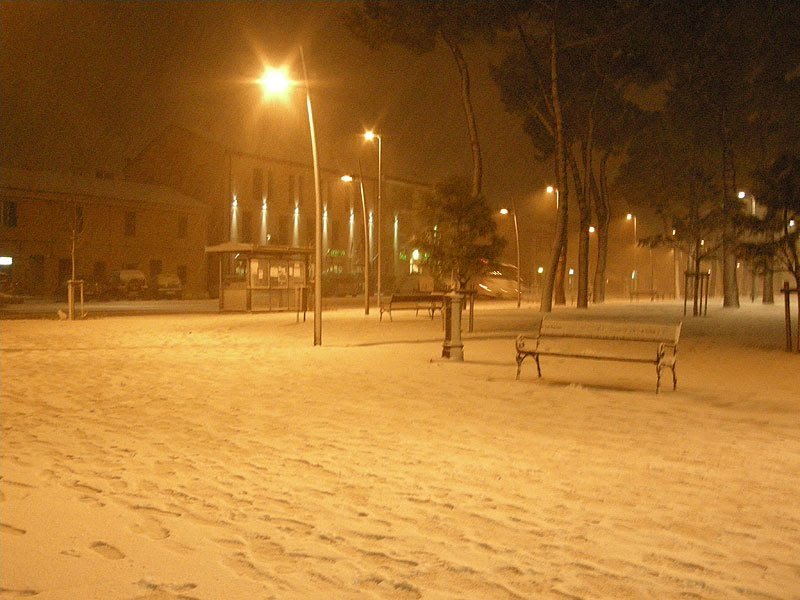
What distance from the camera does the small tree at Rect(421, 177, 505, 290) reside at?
27.0 metres

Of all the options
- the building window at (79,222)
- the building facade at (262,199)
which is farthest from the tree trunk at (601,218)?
the building window at (79,222)

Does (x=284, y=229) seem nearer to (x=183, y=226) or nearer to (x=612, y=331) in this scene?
(x=183, y=226)

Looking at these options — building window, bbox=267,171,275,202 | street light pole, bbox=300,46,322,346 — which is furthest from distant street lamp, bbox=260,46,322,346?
building window, bbox=267,171,275,202

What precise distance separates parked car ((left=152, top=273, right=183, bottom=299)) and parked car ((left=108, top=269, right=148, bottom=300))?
3.44 ft

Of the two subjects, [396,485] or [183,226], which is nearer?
[396,485]

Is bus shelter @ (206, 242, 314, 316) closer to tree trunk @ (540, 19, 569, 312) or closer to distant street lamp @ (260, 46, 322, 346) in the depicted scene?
tree trunk @ (540, 19, 569, 312)

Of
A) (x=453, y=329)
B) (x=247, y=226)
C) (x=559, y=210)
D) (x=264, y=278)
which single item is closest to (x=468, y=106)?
(x=559, y=210)

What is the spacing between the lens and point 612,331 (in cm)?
1141

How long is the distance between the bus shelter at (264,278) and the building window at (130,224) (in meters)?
24.3

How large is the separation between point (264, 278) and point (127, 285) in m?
18.8

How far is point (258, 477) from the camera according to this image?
6121mm

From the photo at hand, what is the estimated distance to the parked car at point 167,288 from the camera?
49.4 metres

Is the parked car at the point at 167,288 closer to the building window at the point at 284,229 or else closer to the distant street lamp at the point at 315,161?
the building window at the point at 284,229

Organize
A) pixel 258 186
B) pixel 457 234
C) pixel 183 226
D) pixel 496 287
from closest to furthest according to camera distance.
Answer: pixel 457 234 < pixel 496 287 < pixel 183 226 < pixel 258 186
